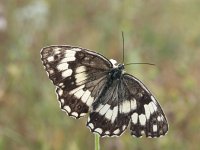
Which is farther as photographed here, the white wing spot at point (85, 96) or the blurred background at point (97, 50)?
the blurred background at point (97, 50)

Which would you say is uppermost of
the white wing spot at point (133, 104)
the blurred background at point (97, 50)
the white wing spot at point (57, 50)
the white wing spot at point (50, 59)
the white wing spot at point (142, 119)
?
the blurred background at point (97, 50)

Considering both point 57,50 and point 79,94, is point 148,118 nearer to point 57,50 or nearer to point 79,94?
point 79,94

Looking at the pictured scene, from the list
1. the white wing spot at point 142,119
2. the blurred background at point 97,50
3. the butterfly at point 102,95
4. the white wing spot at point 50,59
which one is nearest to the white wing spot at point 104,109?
the butterfly at point 102,95

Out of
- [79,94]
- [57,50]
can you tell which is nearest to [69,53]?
[57,50]

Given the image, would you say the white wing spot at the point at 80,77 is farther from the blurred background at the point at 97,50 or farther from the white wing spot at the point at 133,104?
the blurred background at the point at 97,50

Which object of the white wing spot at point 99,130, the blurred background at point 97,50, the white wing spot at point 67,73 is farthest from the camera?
the blurred background at point 97,50

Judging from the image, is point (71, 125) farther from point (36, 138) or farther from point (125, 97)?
point (125, 97)

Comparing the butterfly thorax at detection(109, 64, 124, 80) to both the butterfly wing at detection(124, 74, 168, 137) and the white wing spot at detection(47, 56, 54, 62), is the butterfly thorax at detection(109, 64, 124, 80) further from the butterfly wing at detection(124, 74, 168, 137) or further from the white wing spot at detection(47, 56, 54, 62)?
the white wing spot at detection(47, 56, 54, 62)

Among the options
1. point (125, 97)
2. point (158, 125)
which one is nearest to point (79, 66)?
point (125, 97)

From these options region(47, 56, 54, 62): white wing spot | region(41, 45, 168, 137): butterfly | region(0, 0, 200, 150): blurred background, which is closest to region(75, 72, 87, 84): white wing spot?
region(41, 45, 168, 137): butterfly
